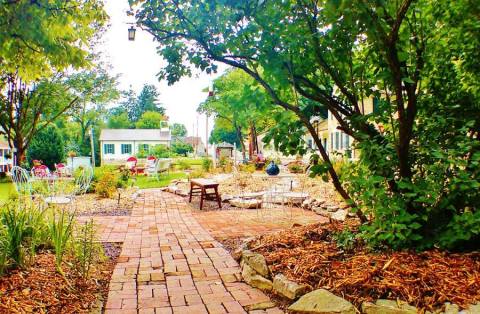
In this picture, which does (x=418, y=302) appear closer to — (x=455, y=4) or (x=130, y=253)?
(x=455, y=4)

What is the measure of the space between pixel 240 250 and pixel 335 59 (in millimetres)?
2228

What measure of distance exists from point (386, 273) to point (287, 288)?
74cm

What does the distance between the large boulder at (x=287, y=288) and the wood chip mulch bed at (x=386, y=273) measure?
76 mm

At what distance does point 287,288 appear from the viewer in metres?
2.85

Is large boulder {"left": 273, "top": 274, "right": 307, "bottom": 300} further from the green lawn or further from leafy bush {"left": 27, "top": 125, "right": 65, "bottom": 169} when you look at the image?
leafy bush {"left": 27, "top": 125, "right": 65, "bottom": 169}

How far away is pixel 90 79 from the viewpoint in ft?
57.8

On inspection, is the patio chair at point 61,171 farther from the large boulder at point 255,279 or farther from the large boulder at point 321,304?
the large boulder at point 321,304

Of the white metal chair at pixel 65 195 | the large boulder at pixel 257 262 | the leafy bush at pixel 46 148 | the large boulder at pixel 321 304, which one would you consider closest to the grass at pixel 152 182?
the white metal chair at pixel 65 195

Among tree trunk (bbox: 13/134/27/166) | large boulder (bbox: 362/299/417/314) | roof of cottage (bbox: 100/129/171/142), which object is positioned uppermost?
roof of cottage (bbox: 100/129/171/142)

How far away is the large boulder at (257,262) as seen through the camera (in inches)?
128

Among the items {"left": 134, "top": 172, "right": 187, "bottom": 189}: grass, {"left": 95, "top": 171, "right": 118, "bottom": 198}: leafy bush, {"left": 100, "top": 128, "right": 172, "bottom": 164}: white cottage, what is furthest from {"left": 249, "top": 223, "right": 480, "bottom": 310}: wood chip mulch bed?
{"left": 100, "top": 128, "right": 172, "bottom": 164}: white cottage

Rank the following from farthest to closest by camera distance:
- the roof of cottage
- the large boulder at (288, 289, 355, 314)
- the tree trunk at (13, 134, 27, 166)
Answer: the roof of cottage
the tree trunk at (13, 134, 27, 166)
the large boulder at (288, 289, 355, 314)

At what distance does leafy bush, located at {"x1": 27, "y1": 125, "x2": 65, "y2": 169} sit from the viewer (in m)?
20.8

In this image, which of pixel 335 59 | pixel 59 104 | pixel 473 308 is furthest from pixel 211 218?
pixel 59 104
